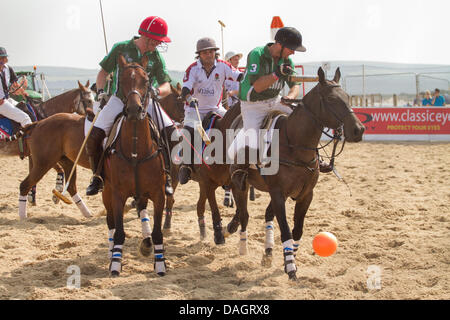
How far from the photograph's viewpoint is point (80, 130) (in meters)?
8.78

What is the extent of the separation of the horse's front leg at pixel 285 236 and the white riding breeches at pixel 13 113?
6.19 meters

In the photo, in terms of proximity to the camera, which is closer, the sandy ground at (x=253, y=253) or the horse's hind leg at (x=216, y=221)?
the sandy ground at (x=253, y=253)

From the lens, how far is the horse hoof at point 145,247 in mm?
6332

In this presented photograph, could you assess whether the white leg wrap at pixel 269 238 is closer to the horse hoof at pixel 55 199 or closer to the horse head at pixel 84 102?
the horse hoof at pixel 55 199

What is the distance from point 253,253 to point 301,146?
5.68 ft

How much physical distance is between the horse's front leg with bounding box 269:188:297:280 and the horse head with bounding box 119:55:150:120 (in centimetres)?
173

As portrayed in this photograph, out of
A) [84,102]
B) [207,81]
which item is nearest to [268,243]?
[207,81]

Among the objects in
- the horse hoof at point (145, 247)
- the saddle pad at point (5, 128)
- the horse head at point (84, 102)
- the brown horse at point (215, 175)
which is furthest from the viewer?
the horse head at point (84, 102)

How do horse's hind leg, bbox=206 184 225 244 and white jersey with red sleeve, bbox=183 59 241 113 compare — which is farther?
white jersey with red sleeve, bbox=183 59 241 113

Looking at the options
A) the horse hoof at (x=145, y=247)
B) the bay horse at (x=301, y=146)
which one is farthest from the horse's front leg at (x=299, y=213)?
the horse hoof at (x=145, y=247)

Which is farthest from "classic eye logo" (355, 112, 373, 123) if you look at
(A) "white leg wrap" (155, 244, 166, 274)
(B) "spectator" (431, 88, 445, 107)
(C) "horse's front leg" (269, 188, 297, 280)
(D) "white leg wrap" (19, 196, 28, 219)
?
(A) "white leg wrap" (155, 244, 166, 274)

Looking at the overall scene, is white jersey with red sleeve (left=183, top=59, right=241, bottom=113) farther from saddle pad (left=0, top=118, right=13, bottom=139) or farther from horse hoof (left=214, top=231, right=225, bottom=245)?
saddle pad (left=0, top=118, right=13, bottom=139)

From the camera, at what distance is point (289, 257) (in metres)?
5.66

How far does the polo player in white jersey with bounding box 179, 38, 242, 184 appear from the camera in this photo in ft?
25.0
